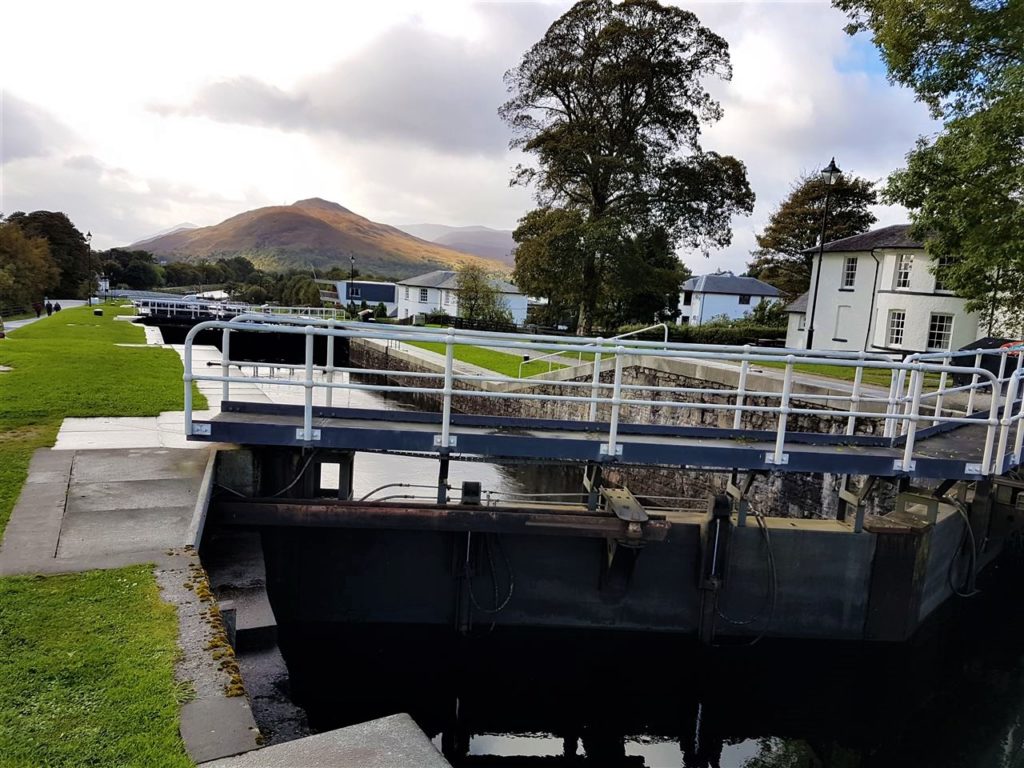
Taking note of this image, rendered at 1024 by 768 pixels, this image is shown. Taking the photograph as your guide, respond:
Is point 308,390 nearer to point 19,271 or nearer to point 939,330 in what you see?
point 939,330

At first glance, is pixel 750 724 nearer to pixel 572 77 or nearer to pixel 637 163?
pixel 637 163

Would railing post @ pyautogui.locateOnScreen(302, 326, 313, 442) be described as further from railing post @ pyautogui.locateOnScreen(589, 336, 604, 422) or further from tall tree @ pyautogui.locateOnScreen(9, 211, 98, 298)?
tall tree @ pyautogui.locateOnScreen(9, 211, 98, 298)

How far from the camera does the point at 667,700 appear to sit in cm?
818

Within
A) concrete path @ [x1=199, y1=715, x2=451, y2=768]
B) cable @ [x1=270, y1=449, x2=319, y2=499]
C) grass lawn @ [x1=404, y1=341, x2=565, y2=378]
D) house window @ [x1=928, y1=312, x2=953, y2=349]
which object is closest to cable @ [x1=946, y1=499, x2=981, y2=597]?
cable @ [x1=270, y1=449, x2=319, y2=499]

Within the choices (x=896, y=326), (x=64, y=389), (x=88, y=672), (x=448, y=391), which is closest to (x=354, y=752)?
(x=88, y=672)

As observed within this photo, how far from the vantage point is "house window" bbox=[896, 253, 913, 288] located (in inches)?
1298

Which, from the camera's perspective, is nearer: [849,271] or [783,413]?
[783,413]

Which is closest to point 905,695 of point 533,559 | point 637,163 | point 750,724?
point 750,724

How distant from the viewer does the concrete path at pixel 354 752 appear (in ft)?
11.1

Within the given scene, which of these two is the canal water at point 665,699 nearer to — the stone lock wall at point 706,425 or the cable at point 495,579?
the cable at point 495,579

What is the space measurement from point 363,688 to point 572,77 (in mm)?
33217

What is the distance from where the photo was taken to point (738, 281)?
65.8m

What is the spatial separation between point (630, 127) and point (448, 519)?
1250 inches

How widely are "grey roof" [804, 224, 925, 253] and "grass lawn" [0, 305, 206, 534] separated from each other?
31.3 meters
